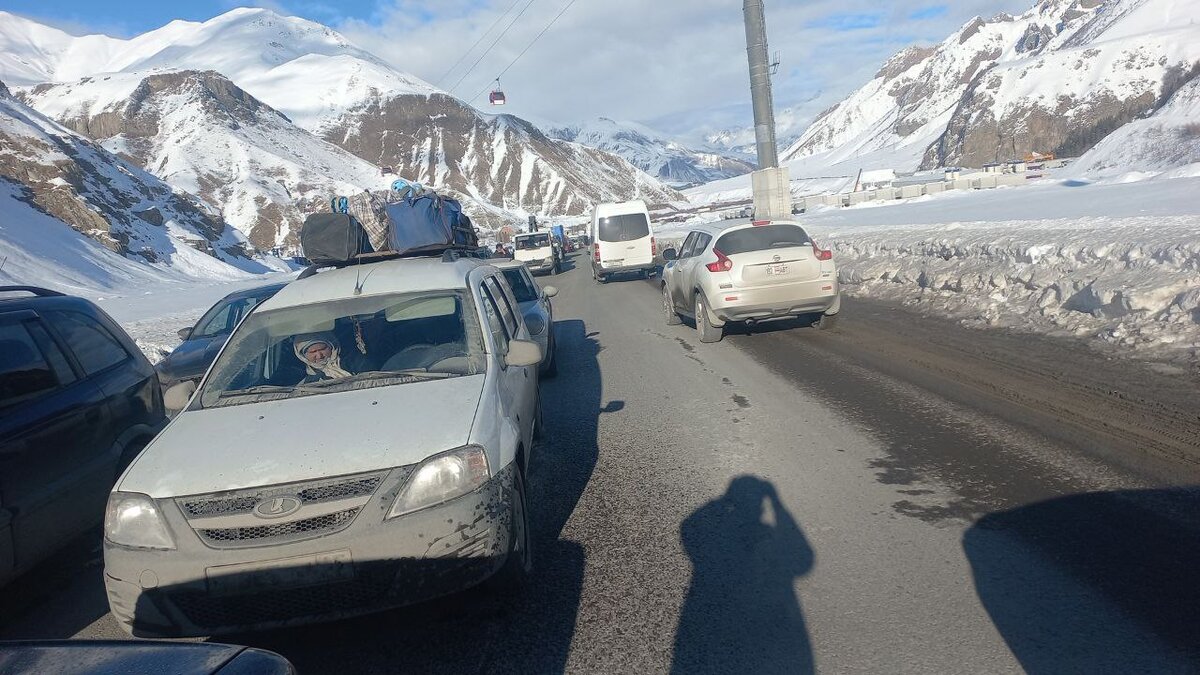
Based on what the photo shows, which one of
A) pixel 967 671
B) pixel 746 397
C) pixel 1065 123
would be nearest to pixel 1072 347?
pixel 746 397

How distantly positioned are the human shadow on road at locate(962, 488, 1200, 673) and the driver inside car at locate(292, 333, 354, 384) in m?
3.56

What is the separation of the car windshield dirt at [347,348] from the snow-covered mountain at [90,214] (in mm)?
33752

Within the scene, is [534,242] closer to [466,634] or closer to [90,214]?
[466,634]

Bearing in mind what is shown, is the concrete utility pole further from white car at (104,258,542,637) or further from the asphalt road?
white car at (104,258,542,637)

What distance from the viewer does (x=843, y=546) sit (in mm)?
4113

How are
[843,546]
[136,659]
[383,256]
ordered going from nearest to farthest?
1. [136,659]
2. [843,546]
3. [383,256]

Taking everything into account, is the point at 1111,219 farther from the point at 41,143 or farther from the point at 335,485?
the point at 41,143

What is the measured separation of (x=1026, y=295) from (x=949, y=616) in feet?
28.0

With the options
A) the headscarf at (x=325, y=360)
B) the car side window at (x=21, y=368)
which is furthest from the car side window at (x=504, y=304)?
the car side window at (x=21, y=368)

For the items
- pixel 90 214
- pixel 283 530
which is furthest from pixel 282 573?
pixel 90 214

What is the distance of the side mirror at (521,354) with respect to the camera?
→ 4703 millimetres

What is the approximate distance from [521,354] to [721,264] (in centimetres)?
609

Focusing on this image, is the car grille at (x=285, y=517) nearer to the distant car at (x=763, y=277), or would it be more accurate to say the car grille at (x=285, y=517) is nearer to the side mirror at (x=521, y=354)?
the side mirror at (x=521, y=354)

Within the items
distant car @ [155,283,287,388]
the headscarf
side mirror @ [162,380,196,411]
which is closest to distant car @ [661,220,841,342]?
distant car @ [155,283,287,388]
